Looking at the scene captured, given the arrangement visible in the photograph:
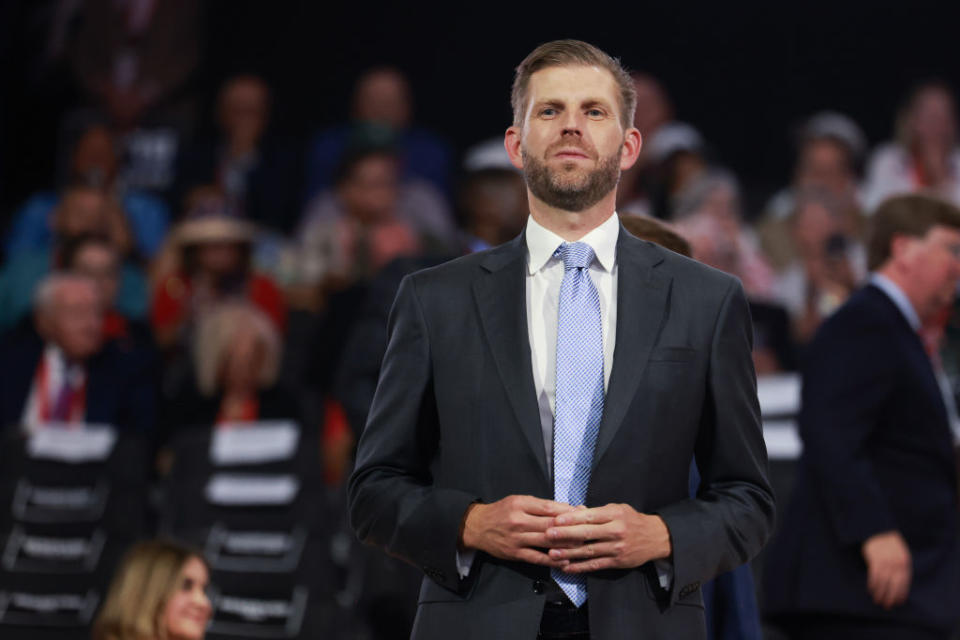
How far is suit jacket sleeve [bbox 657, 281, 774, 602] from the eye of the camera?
6.31ft

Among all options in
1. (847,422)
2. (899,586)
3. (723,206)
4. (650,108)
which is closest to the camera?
(899,586)

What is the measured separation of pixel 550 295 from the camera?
6.72 feet

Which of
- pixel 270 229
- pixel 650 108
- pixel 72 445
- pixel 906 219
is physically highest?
pixel 650 108

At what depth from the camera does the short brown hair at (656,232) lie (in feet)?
9.21

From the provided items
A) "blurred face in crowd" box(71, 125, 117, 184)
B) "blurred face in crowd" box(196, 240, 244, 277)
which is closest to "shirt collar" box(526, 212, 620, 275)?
"blurred face in crowd" box(196, 240, 244, 277)

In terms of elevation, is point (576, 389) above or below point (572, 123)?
below

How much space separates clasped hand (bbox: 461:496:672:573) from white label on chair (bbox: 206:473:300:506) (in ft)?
11.7

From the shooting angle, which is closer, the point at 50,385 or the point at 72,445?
the point at 72,445

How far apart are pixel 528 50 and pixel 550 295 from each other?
7.23 meters

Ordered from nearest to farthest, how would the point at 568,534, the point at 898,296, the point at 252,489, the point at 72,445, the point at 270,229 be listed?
the point at 568,534
the point at 898,296
the point at 252,489
the point at 72,445
the point at 270,229

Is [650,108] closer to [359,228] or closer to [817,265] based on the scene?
[817,265]

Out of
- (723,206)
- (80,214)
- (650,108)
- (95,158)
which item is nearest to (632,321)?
(723,206)

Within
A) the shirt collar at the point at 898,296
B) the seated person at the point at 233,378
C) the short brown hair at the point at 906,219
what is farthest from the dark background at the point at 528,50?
the shirt collar at the point at 898,296

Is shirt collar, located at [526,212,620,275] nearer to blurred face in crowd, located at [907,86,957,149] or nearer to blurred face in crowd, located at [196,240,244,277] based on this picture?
blurred face in crowd, located at [196,240,244,277]
